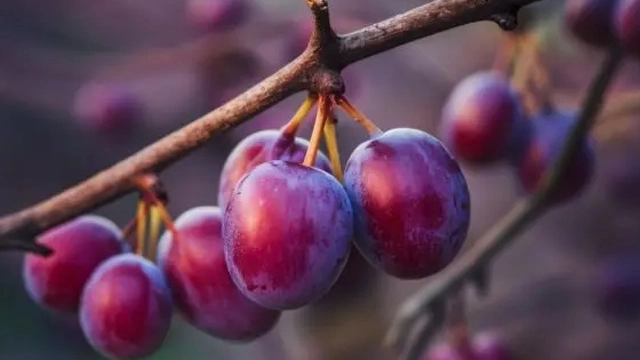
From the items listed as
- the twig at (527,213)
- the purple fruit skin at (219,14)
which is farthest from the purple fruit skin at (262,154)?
the purple fruit skin at (219,14)

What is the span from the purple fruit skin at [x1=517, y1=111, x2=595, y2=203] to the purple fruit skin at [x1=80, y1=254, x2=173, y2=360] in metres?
0.32

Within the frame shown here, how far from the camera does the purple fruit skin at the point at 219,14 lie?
105 cm

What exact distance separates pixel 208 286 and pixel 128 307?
0.15 feet

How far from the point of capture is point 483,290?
0.75 m

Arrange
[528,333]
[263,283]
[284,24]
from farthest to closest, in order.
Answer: [528,333] → [284,24] → [263,283]

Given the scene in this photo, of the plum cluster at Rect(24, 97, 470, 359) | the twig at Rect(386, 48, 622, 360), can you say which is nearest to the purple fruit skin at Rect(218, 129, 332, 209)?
the plum cluster at Rect(24, 97, 470, 359)

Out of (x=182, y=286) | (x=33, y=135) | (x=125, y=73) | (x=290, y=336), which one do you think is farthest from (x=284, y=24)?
(x=33, y=135)

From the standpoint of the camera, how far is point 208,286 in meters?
0.53

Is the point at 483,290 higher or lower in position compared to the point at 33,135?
higher

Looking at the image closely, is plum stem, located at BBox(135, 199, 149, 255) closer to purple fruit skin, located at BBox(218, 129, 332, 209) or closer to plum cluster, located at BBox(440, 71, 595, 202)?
purple fruit skin, located at BBox(218, 129, 332, 209)

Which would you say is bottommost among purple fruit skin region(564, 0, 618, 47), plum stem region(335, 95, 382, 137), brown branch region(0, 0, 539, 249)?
purple fruit skin region(564, 0, 618, 47)

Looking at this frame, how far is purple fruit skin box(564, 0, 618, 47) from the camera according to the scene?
747 mm

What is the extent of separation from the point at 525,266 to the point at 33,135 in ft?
2.73

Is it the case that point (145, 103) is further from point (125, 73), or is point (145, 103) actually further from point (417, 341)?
point (417, 341)
